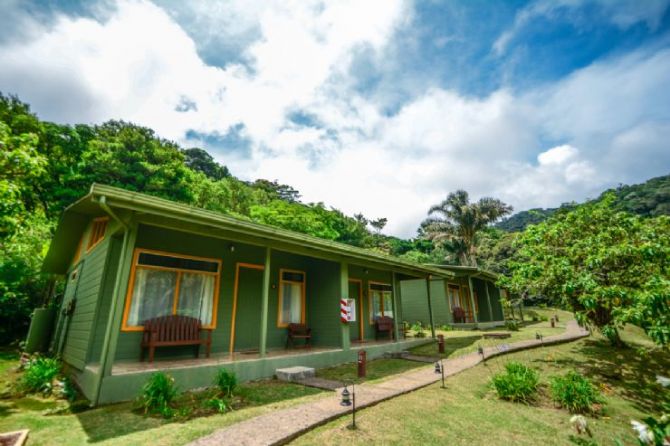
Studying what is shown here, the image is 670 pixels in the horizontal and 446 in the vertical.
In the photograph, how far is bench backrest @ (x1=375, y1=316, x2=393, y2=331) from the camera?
11203 millimetres

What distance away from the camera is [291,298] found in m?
9.23

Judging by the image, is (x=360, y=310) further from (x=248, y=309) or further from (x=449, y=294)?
(x=449, y=294)

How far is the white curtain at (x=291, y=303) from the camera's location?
8984 millimetres

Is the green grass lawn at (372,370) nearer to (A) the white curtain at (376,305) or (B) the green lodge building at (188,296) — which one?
(B) the green lodge building at (188,296)


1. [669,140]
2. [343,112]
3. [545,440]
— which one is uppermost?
[343,112]

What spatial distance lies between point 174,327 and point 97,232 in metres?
3.44

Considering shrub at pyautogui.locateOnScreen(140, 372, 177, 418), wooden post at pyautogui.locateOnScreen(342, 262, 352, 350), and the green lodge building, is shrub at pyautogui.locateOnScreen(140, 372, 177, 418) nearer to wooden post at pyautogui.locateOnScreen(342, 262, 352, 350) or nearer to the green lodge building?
the green lodge building

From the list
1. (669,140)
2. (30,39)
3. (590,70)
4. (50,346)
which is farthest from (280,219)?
(669,140)

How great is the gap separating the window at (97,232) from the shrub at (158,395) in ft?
13.5

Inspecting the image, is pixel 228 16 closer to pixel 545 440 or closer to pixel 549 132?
pixel 545 440

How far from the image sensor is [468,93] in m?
10.5

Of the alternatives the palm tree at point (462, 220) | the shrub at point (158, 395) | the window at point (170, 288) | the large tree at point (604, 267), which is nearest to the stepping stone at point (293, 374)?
the window at point (170, 288)

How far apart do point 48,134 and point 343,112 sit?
56.3 ft

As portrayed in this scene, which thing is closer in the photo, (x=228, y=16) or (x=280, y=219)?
(x=228, y=16)
